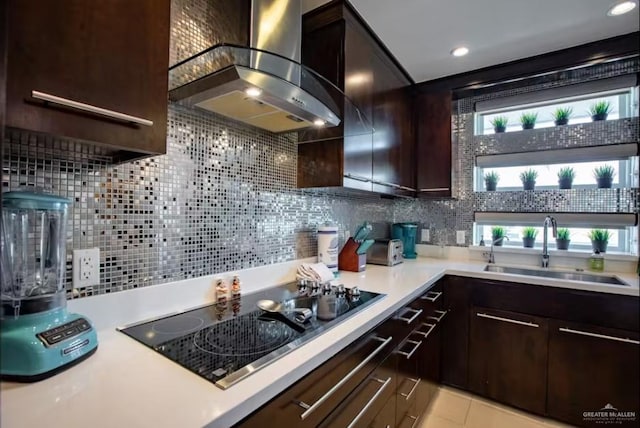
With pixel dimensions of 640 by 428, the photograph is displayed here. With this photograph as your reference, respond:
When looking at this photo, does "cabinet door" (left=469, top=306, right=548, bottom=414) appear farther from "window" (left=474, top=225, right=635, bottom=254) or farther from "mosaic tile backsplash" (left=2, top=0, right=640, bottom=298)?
"mosaic tile backsplash" (left=2, top=0, right=640, bottom=298)

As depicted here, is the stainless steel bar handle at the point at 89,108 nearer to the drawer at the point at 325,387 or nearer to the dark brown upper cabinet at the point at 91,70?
the dark brown upper cabinet at the point at 91,70

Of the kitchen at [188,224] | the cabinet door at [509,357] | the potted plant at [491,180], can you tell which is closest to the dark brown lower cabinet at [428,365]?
the cabinet door at [509,357]

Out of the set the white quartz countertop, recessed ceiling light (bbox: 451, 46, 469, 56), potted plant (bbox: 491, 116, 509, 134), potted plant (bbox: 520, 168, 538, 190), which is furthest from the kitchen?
potted plant (bbox: 491, 116, 509, 134)

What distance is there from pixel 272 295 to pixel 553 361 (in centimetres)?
163

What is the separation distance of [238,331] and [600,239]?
2386 millimetres

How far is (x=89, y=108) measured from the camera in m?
0.67

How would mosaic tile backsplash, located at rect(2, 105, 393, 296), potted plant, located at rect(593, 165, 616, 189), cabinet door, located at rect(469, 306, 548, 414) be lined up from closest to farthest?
mosaic tile backsplash, located at rect(2, 105, 393, 296) < cabinet door, located at rect(469, 306, 548, 414) < potted plant, located at rect(593, 165, 616, 189)

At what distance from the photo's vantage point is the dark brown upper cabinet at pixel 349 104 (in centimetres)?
154

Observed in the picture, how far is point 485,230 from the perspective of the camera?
2.49 meters

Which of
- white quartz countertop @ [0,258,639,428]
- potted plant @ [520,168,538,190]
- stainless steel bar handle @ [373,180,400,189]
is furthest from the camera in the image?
potted plant @ [520,168,538,190]

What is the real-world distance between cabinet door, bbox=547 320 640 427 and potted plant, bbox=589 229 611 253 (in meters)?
0.69

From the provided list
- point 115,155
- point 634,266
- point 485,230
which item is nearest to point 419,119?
point 485,230

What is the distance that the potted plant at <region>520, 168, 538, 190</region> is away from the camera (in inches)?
88.7

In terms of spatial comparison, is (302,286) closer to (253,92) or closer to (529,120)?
(253,92)
